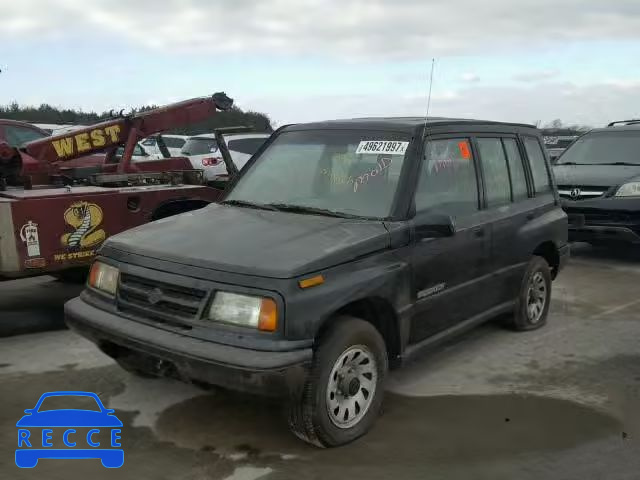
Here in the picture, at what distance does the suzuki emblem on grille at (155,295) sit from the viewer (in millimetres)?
3450

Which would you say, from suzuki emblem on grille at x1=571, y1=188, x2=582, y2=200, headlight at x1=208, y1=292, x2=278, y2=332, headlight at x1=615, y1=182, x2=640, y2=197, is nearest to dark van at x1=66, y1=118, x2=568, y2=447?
headlight at x1=208, y1=292, x2=278, y2=332

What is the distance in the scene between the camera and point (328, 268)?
3.34 meters

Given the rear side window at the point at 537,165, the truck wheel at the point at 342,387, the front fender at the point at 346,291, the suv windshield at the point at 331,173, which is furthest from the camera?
the rear side window at the point at 537,165

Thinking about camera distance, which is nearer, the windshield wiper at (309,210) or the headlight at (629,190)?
the windshield wiper at (309,210)

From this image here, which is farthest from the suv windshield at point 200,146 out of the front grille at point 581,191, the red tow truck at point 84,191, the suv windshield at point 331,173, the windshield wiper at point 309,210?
the windshield wiper at point 309,210

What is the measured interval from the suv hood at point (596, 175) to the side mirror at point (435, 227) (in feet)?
17.8

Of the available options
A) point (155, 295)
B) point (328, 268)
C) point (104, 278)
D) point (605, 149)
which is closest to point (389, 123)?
point (328, 268)

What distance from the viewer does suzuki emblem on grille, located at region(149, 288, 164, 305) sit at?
3.45 meters

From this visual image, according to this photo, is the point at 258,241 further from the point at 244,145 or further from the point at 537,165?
the point at 244,145

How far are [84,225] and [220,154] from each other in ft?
24.4

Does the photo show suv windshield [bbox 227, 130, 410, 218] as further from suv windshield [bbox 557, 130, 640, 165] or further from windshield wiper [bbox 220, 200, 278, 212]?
suv windshield [bbox 557, 130, 640, 165]

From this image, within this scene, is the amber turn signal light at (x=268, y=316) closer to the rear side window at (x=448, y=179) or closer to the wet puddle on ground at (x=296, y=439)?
the wet puddle on ground at (x=296, y=439)

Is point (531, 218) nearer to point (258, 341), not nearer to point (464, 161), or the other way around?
point (464, 161)

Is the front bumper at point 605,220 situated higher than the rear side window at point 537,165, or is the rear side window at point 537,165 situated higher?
the rear side window at point 537,165
